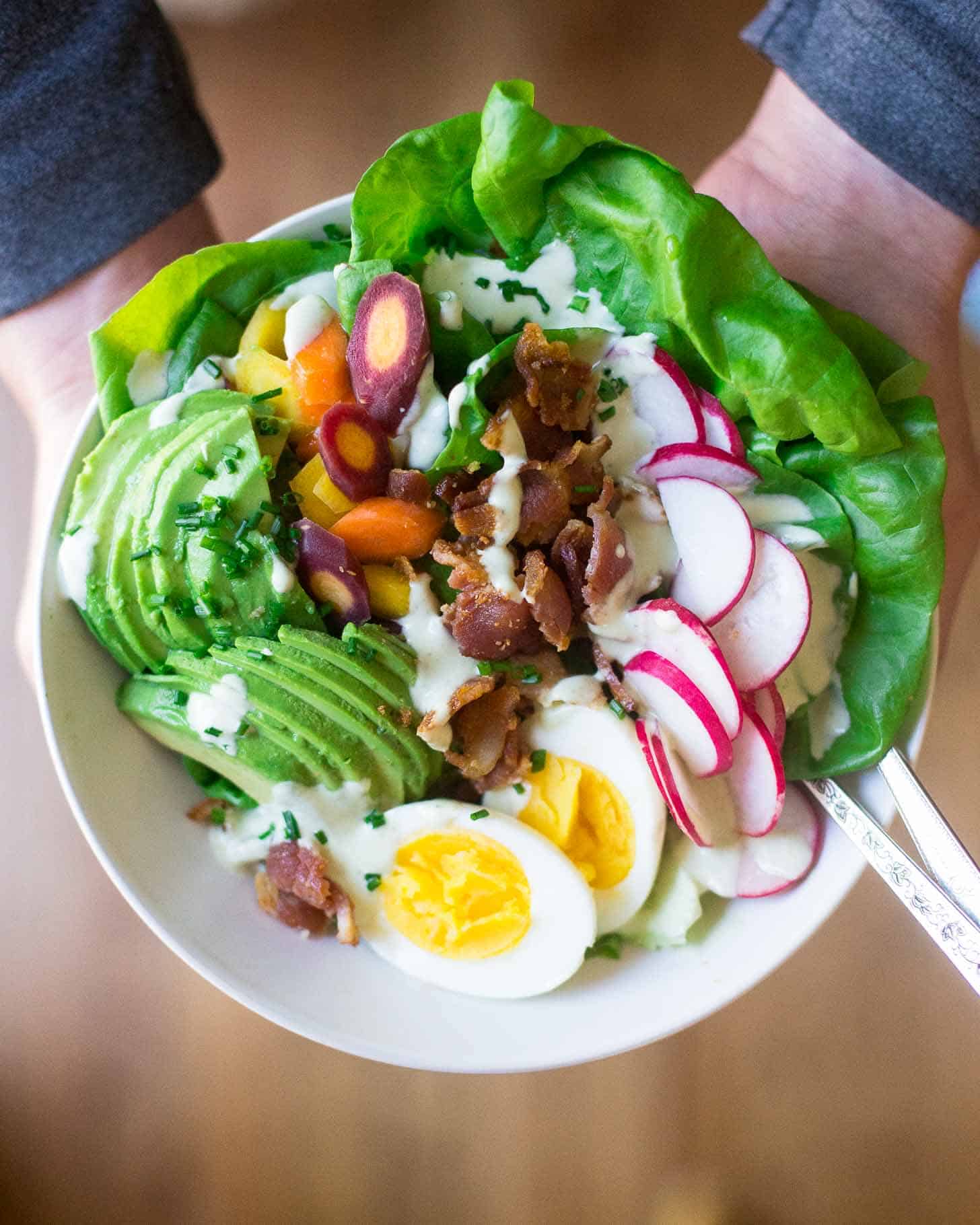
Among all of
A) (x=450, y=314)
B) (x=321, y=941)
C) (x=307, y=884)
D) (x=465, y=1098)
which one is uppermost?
(x=450, y=314)

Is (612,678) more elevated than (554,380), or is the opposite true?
(554,380)

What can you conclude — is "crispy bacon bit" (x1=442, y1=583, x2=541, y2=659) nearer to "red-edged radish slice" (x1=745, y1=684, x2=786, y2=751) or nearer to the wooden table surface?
"red-edged radish slice" (x1=745, y1=684, x2=786, y2=751)

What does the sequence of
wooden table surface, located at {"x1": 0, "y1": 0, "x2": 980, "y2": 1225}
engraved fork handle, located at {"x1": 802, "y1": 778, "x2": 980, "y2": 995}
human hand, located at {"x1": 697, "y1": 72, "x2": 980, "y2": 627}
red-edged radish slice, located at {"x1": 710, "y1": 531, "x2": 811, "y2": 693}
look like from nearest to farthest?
engraved fork handle, located at {"x1": 802, "y1": 778, "x2": 980, "y2": 995} → red-edged radish slice, located at {"x1": 710, "y1": 531, "x2": 811, "y2": 693} → human hand, located at {"x1": 697, "y1": 72, "x2": 980, "y2": 627} → wooden table surface, located at {"x1": 0, "y1": 0, "x2": 980, "y2": 1225}

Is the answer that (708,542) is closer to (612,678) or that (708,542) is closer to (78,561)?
(612,678)

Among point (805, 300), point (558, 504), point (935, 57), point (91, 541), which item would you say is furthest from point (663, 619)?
point (935, 57)

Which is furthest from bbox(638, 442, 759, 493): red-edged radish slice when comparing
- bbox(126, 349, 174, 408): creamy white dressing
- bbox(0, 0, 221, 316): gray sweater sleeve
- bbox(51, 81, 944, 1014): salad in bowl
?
bbox(0, 0, 221, 316): gray sweater sleeve

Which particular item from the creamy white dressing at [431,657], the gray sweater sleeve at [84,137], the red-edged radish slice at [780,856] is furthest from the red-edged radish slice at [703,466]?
the gray sweater sleeve at [84,137]

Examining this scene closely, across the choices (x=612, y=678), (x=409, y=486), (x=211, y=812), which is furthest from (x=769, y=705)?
(x=211, y=812)
